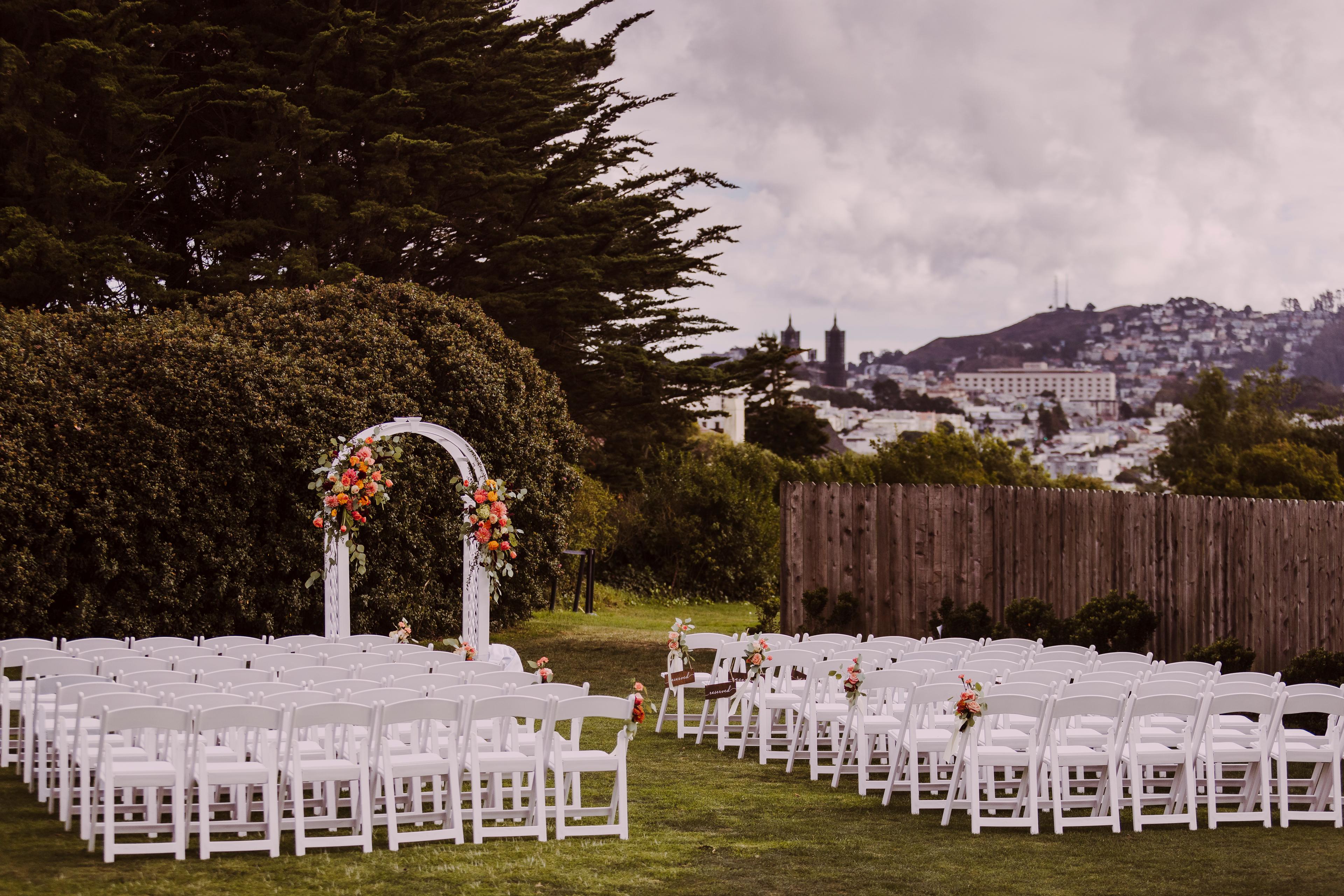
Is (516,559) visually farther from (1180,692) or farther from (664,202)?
(1180,692)

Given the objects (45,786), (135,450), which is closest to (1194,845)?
(45,786)

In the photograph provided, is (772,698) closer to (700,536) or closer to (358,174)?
(358,174)

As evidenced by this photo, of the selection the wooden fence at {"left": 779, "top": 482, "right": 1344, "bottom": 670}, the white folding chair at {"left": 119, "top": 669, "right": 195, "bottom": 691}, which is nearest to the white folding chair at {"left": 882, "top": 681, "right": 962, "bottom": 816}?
the wooden fence at {"left": 779, "top": 482, "right": 1344, "bottom": 670}

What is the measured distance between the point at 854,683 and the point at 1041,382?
15314cm

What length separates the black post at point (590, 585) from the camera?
24.1m

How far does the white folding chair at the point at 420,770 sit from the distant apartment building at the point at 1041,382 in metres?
146

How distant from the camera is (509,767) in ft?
25.1

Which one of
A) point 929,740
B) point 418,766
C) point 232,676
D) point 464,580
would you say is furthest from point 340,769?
point 464,580

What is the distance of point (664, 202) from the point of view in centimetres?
2962

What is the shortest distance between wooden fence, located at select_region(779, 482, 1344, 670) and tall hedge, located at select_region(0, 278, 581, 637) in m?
5.17

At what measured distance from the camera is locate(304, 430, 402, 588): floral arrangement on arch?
13.4 m

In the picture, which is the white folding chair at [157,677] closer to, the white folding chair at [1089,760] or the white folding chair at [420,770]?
the white folding chair at [420,770]

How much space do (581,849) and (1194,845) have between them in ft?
11.7

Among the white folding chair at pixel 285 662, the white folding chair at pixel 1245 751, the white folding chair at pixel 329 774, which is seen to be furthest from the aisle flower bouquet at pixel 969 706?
the white folding chair at pixel 285 662
